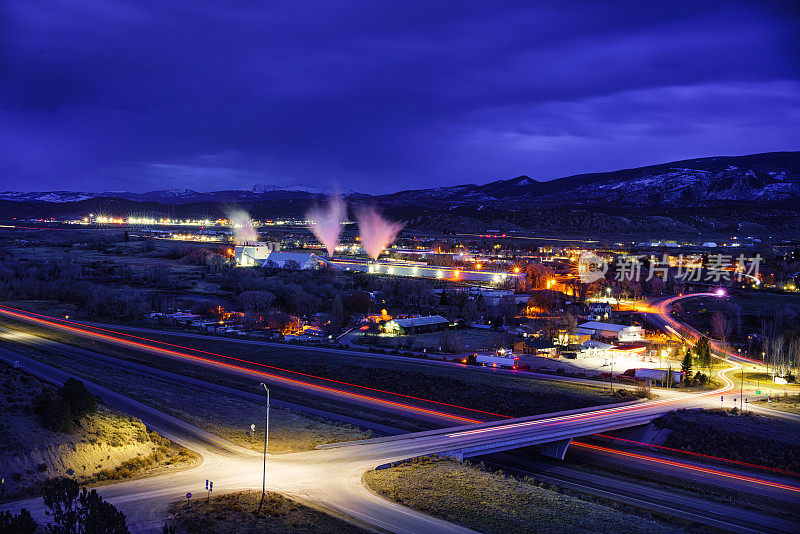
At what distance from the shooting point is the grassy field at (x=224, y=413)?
2327 centimetres

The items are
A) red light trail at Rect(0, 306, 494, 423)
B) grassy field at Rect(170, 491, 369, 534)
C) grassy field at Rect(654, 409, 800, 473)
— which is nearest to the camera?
grassy field at Rect(170, 491, 369, 534)

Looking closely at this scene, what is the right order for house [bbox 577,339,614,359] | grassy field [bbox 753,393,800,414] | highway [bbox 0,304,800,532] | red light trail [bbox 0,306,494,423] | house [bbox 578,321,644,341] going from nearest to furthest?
highway [bbox 0,304,800,532] → red light trail [bbox 0,306,494,423] → grassy field [bbox 753,393,800,414] → house [bbox 577,339,614,359] → house [bbox 578,321,644,341]

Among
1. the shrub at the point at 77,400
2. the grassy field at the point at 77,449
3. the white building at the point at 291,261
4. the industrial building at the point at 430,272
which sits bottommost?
the grassy field at the point at 77,449

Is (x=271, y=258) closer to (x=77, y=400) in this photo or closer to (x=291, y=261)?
(x=291, y=261)

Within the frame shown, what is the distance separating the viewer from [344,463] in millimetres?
20156

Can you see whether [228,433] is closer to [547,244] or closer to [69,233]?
[547,244]

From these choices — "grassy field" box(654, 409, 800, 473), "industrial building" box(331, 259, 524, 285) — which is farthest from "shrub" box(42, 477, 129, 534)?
"industrial building" box(331, 259, 524, 285)

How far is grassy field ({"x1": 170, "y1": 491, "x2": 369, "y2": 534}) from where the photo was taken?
14914 mm

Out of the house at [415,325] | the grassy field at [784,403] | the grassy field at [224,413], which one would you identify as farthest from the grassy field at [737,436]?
the house at [415,325]

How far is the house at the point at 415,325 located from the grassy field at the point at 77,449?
32.0 metres

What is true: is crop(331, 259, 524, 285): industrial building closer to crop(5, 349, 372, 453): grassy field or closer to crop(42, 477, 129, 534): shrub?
crop(5, 349, 372, 453): grassy field

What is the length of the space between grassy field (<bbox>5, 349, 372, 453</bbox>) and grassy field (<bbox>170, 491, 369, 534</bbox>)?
17.4 feet

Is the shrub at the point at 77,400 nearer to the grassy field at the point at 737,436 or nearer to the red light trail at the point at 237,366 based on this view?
the red light trail at the point at 237,366

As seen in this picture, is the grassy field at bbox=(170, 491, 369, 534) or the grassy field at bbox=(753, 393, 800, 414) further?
the grassy field at bbox=(753, 393, 800, 414)
